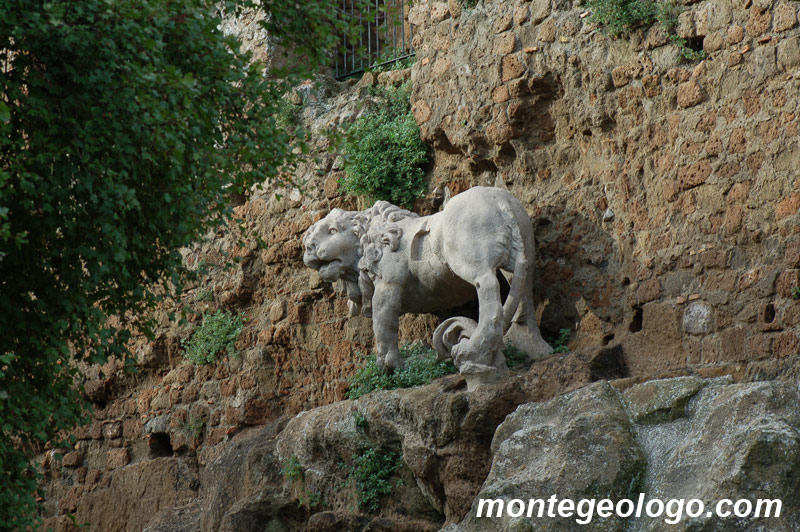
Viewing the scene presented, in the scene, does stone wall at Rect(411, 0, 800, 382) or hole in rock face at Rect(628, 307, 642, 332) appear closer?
stone wall at Rect(411, 0, 800, 382)

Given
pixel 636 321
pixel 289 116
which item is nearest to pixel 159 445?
pixel 289 116

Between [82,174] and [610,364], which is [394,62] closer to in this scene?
[610,364]

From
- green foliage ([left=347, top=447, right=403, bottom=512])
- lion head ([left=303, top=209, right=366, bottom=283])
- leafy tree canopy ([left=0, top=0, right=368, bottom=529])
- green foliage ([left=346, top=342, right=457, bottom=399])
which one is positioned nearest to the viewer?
leafy tree canopy ([left=0, top=0, right=368, bottom=529])

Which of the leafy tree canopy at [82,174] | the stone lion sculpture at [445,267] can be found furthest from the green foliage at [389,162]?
the leafy tree canopy at [82,174]

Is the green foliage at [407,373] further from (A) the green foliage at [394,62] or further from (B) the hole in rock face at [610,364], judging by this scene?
(A) the green foliage at [394,62]

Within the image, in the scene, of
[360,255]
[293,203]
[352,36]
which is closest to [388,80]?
[293,203]

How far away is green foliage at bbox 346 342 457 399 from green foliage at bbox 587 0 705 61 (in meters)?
2.36

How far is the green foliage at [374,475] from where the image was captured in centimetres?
719

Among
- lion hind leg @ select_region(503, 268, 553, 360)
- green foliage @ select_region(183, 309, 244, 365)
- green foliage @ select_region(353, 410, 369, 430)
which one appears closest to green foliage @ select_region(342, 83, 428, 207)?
green foliage @ select_region(183, 309, 244, 365)

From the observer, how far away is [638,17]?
7.60m

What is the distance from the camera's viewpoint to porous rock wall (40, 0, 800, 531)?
6.80 metres

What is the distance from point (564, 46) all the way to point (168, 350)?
4561 mm

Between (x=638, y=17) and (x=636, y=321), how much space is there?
187cm

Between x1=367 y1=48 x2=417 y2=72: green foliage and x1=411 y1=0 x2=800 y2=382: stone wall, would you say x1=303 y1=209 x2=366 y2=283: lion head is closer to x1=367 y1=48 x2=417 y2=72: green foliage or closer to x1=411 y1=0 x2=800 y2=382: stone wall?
x1=411 y1=0 x2=800 y2=382: stone wall
